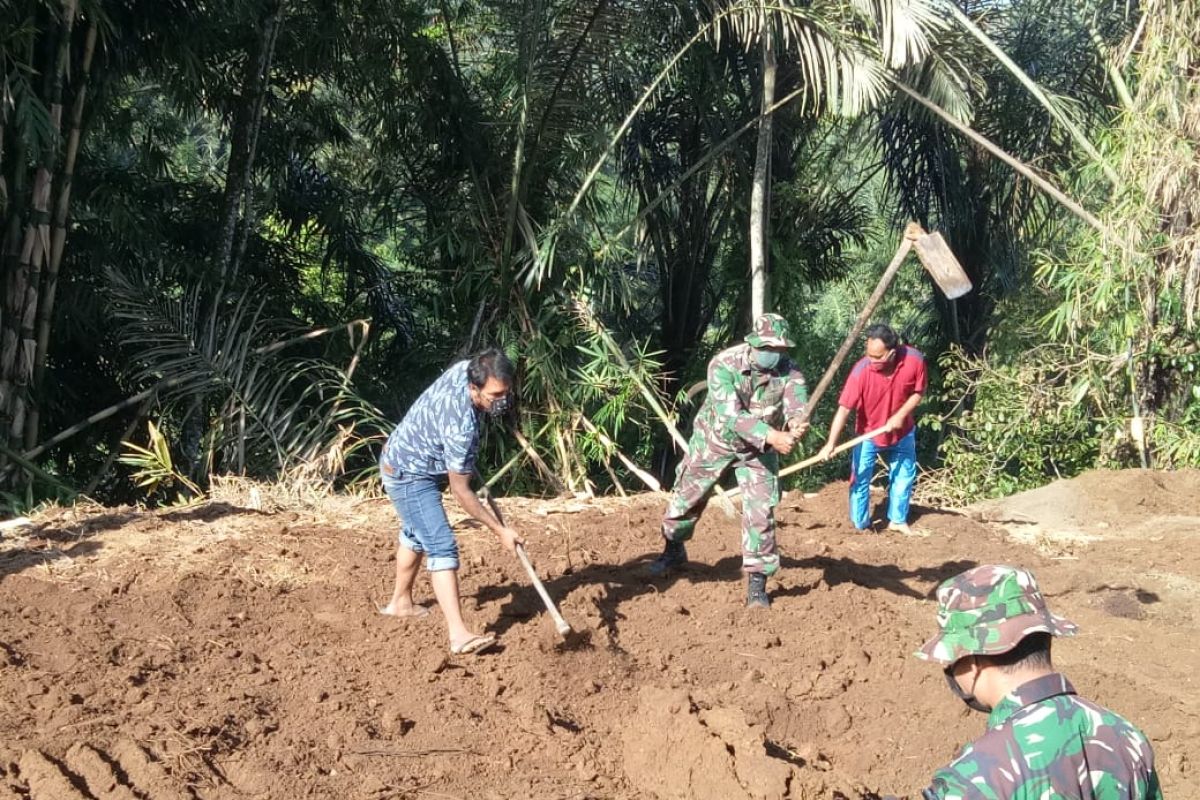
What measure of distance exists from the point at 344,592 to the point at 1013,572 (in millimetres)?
4484

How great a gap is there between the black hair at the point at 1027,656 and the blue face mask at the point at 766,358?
395 centimetres

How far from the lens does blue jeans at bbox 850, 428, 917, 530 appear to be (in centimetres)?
860

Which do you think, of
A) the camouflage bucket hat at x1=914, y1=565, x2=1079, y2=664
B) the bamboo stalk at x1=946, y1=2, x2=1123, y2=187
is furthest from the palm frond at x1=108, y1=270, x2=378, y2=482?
the camouflage bucket hat at x1=914, y1=565, x2=1079, y2=664

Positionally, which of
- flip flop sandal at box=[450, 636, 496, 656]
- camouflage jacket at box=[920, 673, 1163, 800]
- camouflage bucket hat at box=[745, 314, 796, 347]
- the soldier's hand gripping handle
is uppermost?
camouflage bucket hat at box=[745, 314, 796, 347]

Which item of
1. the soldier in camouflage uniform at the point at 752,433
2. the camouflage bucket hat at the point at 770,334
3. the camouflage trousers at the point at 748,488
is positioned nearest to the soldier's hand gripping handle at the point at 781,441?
the soldier in camouflage uniform at the point at 752,433

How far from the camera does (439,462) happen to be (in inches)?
223

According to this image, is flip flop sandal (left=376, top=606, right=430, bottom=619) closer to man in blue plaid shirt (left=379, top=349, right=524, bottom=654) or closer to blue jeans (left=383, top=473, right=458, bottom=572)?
man in blue plaid shirt (left=379, top=349, right=524, bottom=654)

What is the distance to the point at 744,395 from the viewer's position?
6.69 m

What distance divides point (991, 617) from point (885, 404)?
19.6 ft

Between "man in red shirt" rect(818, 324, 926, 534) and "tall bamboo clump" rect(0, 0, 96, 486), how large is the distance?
561cm

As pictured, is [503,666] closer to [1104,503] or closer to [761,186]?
[761,186]

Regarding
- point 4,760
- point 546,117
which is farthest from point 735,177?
point 4,760

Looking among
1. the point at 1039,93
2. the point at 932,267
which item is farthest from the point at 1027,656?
the point at 1039,93

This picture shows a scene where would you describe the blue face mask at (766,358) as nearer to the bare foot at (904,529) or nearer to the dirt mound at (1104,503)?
the bare foot at (904,529)
